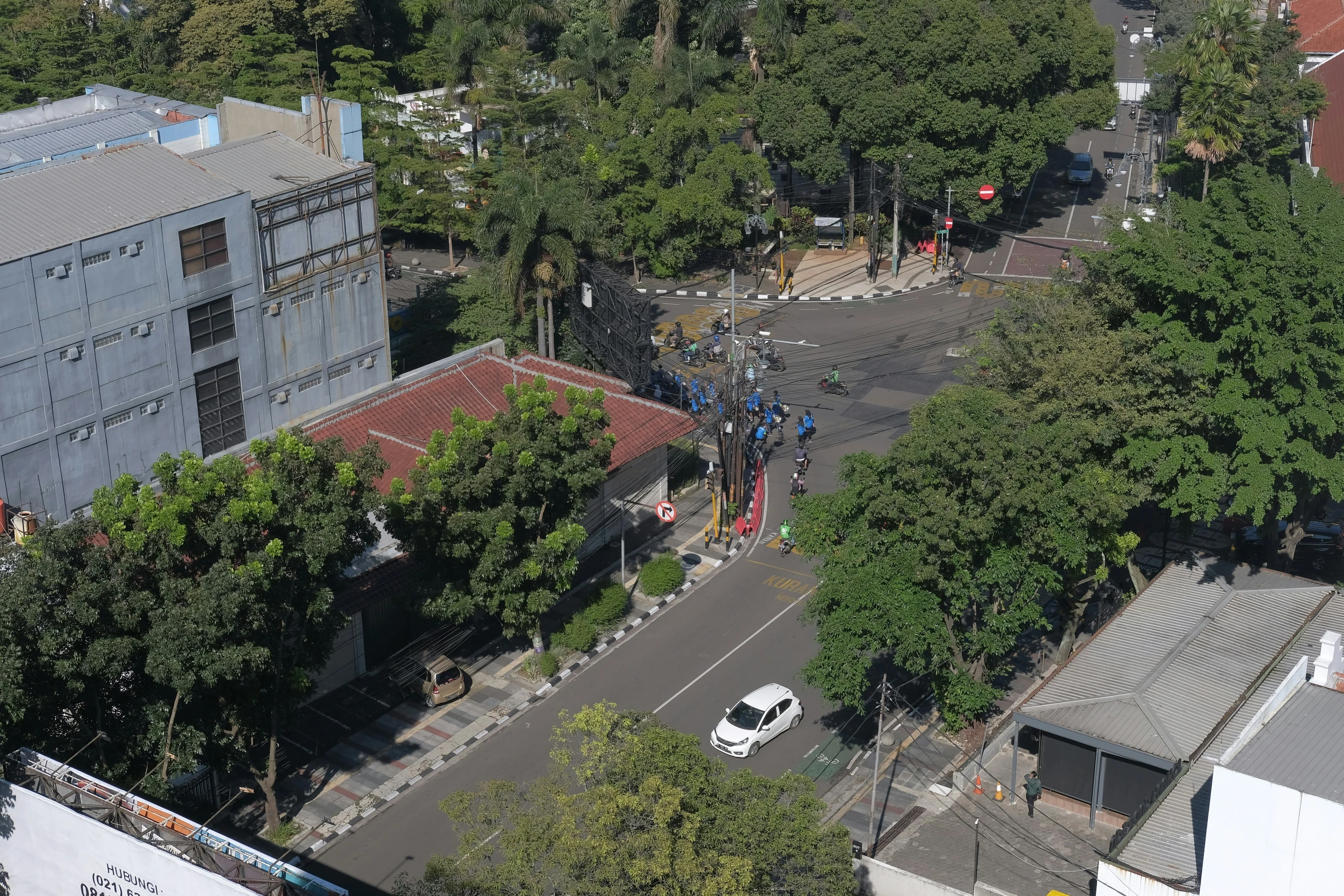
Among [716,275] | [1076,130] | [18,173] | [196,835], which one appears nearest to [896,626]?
[196,835]

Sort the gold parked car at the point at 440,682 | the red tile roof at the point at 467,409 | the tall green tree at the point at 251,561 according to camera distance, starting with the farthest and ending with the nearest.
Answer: the red tile roof at the point at 467,409, the gold parked car at the point at 440,682, the tall green tree at the point at 251,561

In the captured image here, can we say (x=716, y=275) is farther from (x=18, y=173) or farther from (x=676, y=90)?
(x=18, y=173)

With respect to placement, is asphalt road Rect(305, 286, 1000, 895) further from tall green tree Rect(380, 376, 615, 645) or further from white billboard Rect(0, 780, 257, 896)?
white billboard Rect(0, 780, 257, 896)

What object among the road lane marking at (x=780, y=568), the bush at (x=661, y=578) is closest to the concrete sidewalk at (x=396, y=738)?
the bush at (x=661, y=578)

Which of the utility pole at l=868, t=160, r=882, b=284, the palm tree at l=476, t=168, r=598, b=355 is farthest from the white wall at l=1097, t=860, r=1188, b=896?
the utility pole at l=868, t=160, r=882, b=284

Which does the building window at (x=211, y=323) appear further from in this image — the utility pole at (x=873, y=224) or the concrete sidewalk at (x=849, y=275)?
the utility pole at (x=873, y=224)
